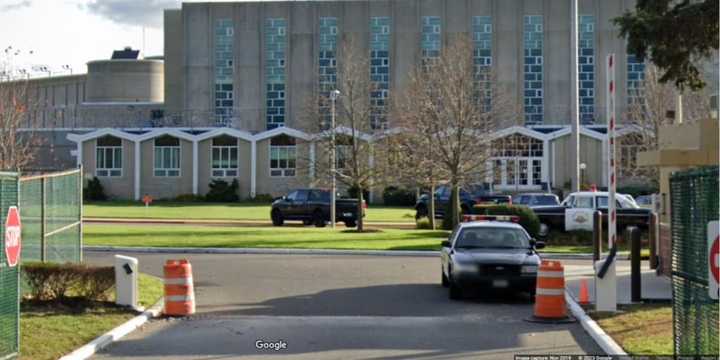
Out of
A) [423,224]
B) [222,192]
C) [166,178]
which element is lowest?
[423,224]

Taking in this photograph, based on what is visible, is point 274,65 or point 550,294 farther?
point 274,65

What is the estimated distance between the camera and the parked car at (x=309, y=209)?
45000 mm

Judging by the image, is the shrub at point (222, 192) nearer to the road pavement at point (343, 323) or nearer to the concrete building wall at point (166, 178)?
the concrete building wall at point (166, 178)

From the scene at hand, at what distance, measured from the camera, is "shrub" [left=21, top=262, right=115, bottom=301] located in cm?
1550

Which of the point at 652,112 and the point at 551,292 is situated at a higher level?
the point at 652,112

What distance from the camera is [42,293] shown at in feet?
51.4

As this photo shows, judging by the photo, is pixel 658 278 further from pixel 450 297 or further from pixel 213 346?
pixel 213 346

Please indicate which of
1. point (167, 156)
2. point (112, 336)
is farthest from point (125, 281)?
point (167, 156)

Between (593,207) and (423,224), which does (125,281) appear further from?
(423,224)

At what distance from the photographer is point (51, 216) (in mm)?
17781

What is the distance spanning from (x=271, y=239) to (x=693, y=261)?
2451 cm

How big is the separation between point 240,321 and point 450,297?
15.3ft

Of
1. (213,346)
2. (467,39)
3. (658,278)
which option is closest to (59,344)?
(213,346)

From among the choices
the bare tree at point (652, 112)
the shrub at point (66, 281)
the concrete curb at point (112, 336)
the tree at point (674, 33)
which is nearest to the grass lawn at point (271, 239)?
the tree at point (674, 33)
